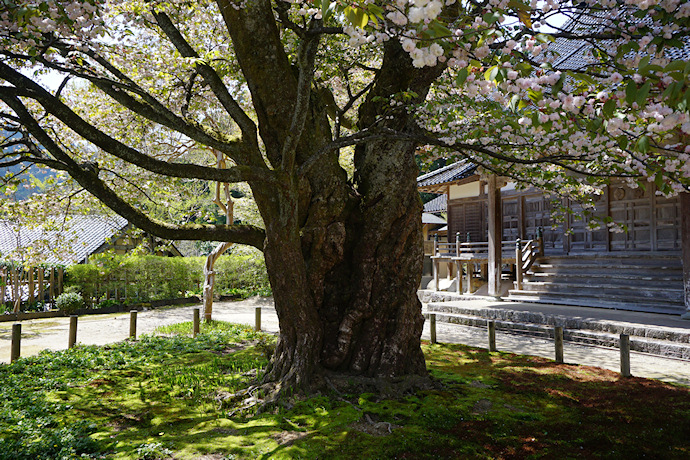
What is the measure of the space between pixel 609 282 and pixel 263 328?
9857 mm

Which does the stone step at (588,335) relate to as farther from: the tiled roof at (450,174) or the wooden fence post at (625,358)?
the tiled roof at (450,174)

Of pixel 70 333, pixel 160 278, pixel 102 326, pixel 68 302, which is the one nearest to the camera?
pixel 70 333

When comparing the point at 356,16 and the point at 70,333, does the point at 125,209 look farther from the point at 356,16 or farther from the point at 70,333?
the point at 70,333

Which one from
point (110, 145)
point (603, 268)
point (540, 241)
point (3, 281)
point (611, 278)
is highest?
point (110, 145)

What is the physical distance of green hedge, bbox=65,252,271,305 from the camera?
16906 millimetres

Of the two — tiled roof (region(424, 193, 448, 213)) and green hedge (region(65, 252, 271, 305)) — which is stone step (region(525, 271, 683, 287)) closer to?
green hedge (region(65, 252, 271, 305))

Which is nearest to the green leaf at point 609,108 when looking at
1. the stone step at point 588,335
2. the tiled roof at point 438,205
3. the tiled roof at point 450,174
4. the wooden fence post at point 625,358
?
the wooden fence post at point 625,358

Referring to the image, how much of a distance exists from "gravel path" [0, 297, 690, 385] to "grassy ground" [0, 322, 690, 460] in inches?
42.1

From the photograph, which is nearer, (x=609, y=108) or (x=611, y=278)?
(x=609, y=108)

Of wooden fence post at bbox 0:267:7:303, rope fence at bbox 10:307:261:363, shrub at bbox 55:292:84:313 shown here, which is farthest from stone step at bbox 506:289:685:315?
wooden fence post at bbox 0:267:7:303

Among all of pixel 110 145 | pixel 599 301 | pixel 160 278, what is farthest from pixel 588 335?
pixel 160 278

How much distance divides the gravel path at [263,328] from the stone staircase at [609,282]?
2.82 metres

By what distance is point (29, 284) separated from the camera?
15242mm

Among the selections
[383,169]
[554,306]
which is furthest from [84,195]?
[554,306]
